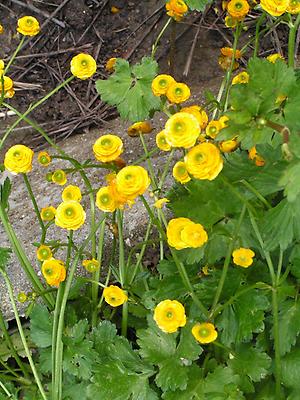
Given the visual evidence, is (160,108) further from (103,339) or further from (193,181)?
(103,339)

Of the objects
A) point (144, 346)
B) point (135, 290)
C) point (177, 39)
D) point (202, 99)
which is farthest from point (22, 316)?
point (177, 39)

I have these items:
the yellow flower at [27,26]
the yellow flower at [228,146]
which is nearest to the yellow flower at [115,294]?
the yellow flower at [228,146]

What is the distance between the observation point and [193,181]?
1.40 m

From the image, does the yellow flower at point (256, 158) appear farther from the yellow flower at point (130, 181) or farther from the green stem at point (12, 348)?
the green stem at point (12, 348)

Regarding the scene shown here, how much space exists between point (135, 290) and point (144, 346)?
19cm

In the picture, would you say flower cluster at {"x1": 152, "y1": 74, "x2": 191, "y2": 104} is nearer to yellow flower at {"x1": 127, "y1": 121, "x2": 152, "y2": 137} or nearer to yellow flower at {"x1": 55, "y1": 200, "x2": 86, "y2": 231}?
yellow flower at {"x1": 127, "y1": 121, "x2": 152, "y2": 137}

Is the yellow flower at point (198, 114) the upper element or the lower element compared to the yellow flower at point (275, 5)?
lower

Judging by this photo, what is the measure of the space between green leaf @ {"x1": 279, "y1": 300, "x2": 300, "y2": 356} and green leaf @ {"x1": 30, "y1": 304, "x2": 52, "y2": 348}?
1.72ft

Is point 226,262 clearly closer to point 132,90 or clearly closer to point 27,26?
point 132,90

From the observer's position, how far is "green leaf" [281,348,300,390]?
138 centimetres

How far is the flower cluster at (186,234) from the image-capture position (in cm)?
123

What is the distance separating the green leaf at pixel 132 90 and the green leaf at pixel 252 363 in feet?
1.74

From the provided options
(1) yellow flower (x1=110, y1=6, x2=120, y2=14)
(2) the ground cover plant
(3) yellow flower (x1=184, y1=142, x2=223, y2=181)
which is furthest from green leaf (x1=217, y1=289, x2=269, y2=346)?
(1) yellow flower (x1=110, y1=6, x2=120, y2=14)

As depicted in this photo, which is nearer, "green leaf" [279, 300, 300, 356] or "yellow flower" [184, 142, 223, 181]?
"yellow flower" [184, 142, 223, 181]
